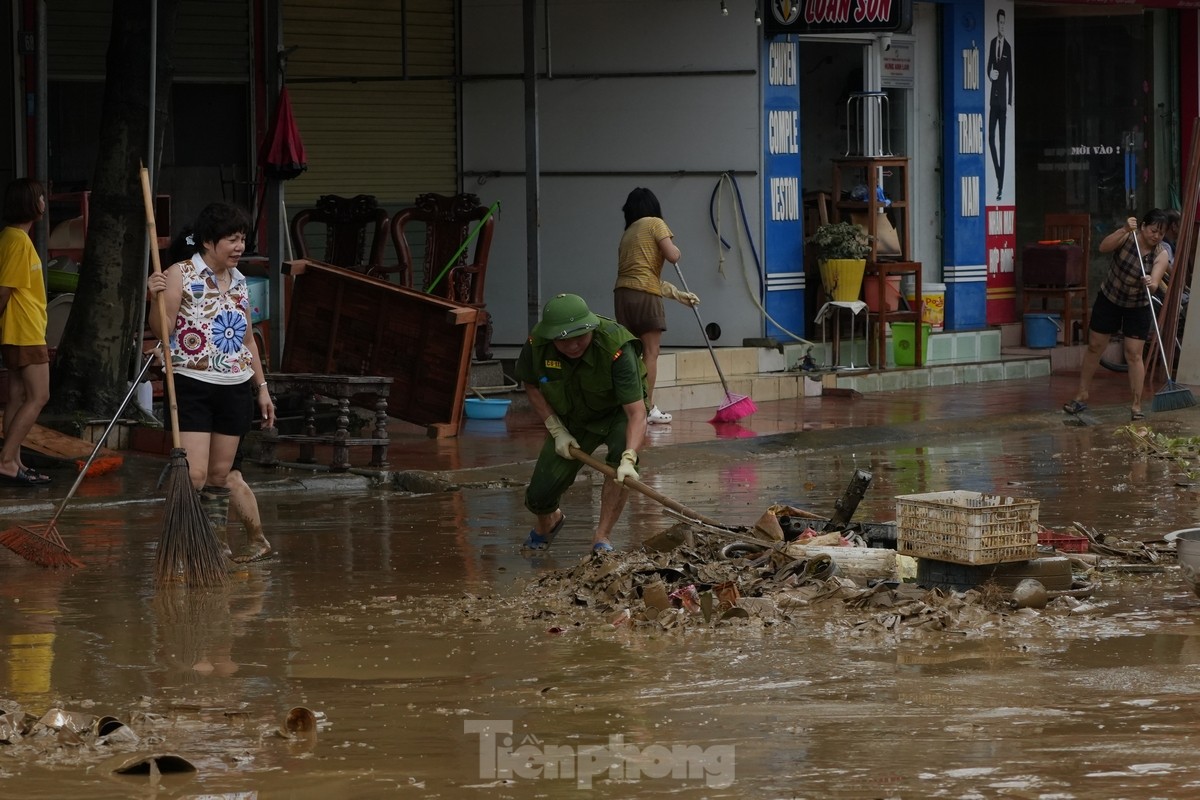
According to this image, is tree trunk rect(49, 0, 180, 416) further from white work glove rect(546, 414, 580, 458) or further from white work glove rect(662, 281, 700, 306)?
white work glove rect(546, 414, 580, 458)

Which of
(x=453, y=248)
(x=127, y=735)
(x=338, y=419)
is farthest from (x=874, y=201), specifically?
(x=127, y=735)

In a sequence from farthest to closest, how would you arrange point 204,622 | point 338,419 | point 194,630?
point 338,419, point 204,622, point 194,630

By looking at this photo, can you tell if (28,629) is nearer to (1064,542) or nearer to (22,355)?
(22,355)

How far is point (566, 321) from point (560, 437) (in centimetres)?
75

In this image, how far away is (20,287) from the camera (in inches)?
453

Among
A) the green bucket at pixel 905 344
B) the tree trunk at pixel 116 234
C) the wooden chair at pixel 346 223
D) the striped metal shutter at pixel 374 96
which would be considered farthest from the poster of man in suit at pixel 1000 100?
the tree trunk at pixel 116 234

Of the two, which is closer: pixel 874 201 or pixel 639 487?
pixel 639 487

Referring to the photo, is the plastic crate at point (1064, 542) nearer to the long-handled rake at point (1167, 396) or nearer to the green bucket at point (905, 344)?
the long-handled rake at point (1167, 396)

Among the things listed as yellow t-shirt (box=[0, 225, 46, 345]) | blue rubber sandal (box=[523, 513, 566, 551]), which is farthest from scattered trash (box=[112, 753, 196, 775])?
yellow t-shirt (box=[0, 225, 46, 345])

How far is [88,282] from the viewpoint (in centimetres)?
1323

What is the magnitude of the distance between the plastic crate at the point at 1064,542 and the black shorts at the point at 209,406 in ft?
13.6

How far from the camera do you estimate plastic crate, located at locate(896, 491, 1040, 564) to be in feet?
26.5

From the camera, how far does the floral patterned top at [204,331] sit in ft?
29.3

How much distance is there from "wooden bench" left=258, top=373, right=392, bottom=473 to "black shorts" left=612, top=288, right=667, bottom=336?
233 centimetres
